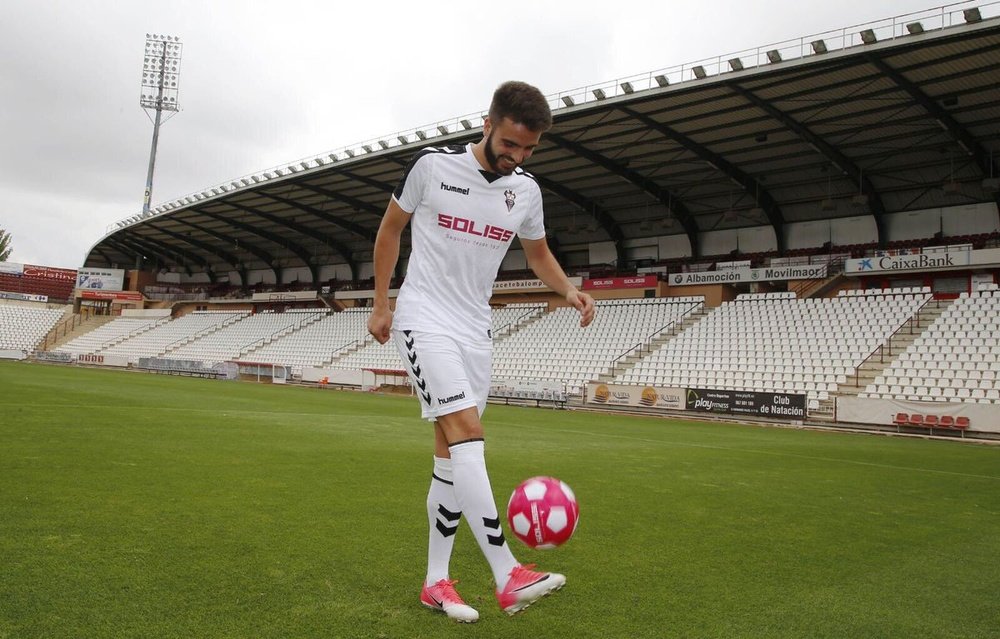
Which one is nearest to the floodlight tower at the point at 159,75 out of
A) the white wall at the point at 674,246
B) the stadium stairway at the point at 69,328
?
the stadium stairway at the point at 69,328

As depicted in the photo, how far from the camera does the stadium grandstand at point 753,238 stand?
71.1 feet

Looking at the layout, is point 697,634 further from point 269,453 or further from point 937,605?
point 269,453

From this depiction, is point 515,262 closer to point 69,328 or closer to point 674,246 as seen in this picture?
point 674,246

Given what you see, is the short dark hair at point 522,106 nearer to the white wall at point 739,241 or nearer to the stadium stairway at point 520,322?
the stadium stairway at point 520,322

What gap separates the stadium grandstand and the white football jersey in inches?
510

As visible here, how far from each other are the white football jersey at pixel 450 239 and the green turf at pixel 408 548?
1326 mm

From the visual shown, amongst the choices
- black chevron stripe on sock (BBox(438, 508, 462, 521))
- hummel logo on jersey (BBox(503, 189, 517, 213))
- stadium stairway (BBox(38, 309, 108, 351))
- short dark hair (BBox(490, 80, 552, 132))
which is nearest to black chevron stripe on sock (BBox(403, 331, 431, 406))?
black chevron stripe on sock (BBox(438, 508, 462, 521))

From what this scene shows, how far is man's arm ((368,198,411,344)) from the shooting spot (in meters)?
3.46

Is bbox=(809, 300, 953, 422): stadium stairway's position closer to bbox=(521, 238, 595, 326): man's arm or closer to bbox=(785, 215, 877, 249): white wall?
bbox=(785, 215, 877, 249): white wall

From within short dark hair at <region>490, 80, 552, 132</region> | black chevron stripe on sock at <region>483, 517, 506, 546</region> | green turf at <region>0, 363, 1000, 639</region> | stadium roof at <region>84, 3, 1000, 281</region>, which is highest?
stadium roof at <region>84, 3, 1000, 281</region>

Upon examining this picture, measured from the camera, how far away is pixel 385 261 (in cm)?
358

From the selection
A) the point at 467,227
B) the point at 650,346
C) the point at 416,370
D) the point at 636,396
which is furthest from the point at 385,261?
the point at 650,346

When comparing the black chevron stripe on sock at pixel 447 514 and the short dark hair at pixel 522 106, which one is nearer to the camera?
the short dark hair at pixel 522 106

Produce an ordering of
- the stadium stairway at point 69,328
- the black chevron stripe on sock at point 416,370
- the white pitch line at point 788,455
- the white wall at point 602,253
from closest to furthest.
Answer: the black chevron stripe on sock at point 416,370 → the white pitch line at point 788,455 → the white wall at point 602,253 → the stadium stairway at point 69,328
